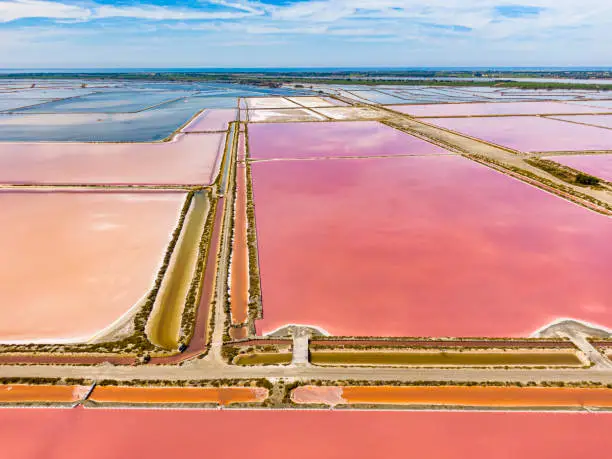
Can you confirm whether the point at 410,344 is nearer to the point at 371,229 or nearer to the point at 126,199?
the point at 371,229

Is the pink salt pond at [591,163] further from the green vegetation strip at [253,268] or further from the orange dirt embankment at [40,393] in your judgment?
the orange dirt embankment at [40,393]

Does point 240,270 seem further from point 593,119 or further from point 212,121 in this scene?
point 593,119

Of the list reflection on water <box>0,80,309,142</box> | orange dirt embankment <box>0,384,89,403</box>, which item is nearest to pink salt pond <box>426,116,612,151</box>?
reflection on water <box>0,80,309,142</box>

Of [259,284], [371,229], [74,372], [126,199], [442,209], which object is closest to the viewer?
[74,372]

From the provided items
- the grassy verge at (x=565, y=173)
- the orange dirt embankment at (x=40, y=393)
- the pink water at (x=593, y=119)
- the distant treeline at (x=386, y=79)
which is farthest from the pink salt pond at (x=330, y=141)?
the distant treeline at (x=386, y=79)

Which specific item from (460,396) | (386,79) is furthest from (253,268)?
(386,79)

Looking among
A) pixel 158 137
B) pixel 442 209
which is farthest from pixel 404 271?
pixel 158 137
